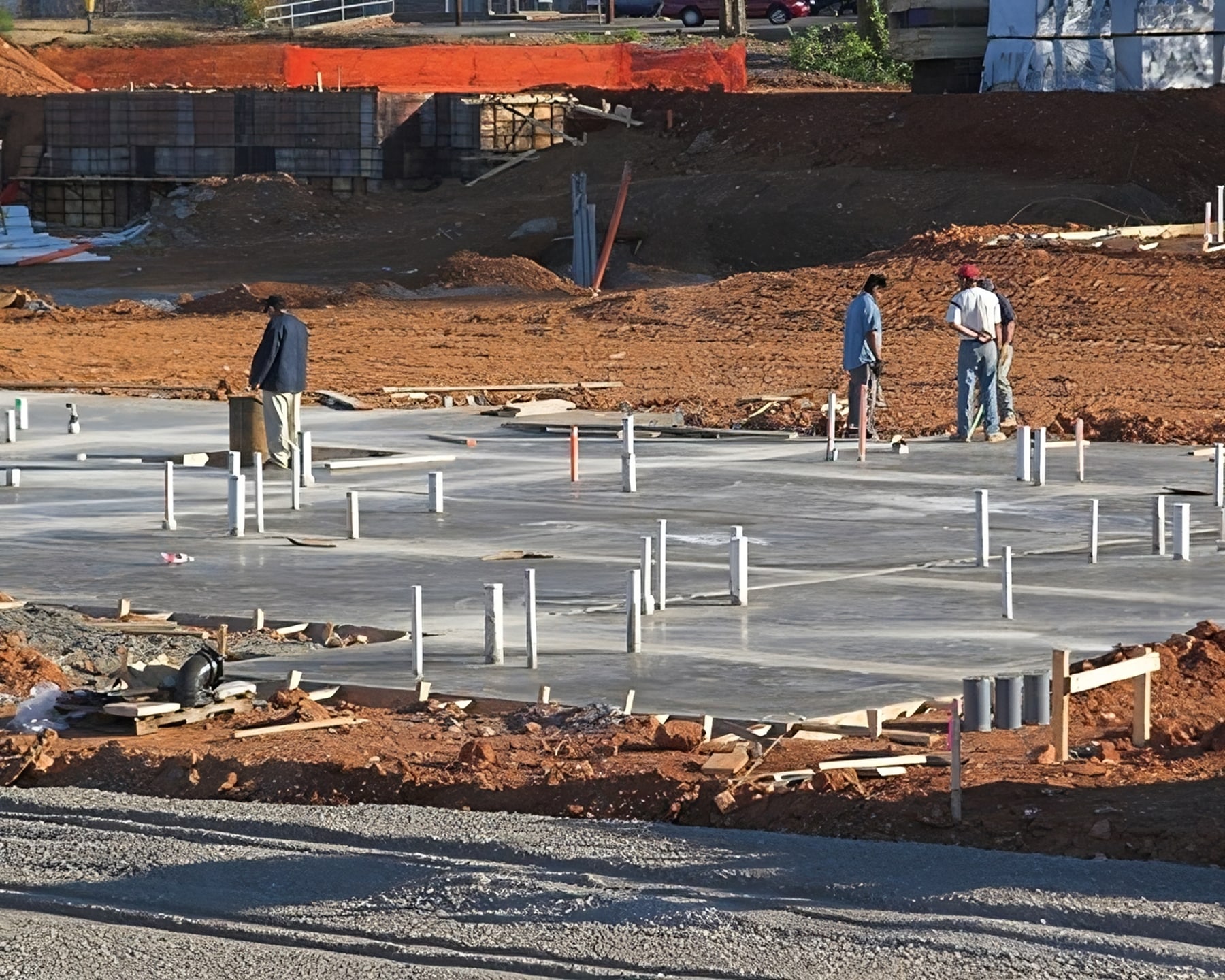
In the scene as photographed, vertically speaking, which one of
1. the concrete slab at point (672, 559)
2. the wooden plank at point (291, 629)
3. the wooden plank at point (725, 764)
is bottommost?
the wooden plank at point (725, 764)

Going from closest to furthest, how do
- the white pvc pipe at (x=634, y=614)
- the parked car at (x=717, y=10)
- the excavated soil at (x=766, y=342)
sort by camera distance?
the white pvc pipe at (x=634, y=614) → the excavated soil at (x=766, y=342) → the parked car at (x=717, y=10)

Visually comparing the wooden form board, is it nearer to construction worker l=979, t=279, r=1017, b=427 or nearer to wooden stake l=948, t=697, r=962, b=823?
wooden stake l=948, t=697, r=962, b=823

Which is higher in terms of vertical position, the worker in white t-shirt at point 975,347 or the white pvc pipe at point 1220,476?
the worker in white t-shirt at point 975,347

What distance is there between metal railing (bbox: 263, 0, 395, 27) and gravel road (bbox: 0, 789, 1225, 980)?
67.6 metres

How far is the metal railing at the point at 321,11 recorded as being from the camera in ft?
245

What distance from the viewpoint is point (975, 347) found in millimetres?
22547

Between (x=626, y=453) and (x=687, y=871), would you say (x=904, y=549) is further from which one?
(x=687, y=871)

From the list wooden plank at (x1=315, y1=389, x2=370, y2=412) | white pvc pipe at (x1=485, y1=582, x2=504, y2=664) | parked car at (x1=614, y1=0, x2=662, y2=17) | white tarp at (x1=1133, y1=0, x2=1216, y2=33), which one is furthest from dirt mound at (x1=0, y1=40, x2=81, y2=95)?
white pvc pipe at (x1=485, y1=582, x2=504, y2=664)

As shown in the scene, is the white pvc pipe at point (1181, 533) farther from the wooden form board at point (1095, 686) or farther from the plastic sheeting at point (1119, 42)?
the plastic sheeting at point (1119, 42)

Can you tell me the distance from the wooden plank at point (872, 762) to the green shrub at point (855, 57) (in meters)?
57.2

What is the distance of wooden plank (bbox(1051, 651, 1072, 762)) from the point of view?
9789mm

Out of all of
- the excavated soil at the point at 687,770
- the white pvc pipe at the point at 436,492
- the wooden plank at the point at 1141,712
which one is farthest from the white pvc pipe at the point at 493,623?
the white pvc pipe at the point at 436,492

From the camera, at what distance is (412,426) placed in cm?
2495

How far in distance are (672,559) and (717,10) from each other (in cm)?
5901
